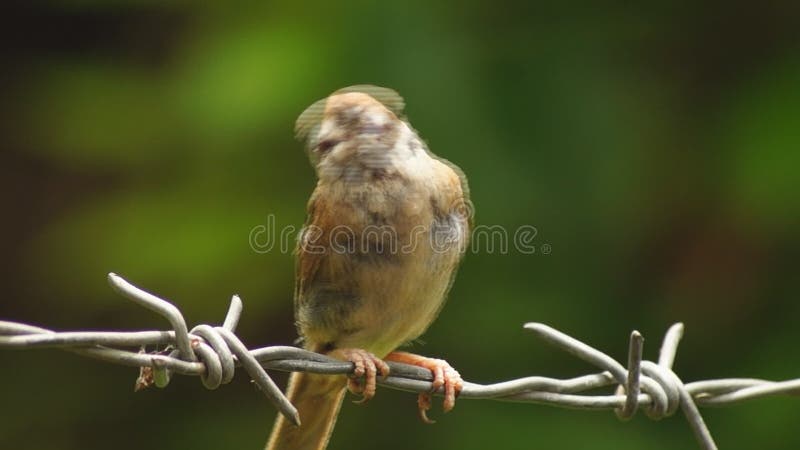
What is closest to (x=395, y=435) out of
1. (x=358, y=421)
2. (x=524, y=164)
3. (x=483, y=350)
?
(x=358, y=421)

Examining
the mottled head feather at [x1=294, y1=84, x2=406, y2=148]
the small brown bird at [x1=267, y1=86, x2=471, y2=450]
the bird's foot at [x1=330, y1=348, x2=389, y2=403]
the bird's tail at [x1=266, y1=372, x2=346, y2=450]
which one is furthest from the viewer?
the bird's tail at [x1=266, y1=372, x2=346, y2=450]

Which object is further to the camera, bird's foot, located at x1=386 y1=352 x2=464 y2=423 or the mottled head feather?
the mottled head feather

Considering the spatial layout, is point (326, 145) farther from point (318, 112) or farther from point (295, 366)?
point (295, 366)

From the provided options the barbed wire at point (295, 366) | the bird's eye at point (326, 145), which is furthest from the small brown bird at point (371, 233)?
the barbed wire at point (295, 366)

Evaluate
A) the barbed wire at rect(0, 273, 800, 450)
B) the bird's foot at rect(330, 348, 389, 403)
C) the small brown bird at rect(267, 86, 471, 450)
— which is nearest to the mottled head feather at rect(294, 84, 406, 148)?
the small brown bird at rect(267, 86, 471, 450)

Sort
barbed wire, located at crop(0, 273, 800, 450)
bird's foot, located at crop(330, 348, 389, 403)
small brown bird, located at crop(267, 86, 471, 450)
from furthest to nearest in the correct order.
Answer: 1. small brown bird, located at crop(267, 86, 471, 450)
2. bird's foot, located at crop(330, 348, 389, 403)
3. barbed wire, located at crop(0, 273, 800, 450)

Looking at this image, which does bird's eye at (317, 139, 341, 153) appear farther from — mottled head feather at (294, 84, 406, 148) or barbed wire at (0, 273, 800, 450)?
barbed wire at (0, 273, 800, 450)

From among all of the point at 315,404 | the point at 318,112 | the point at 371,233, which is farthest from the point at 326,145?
the point at 315,404

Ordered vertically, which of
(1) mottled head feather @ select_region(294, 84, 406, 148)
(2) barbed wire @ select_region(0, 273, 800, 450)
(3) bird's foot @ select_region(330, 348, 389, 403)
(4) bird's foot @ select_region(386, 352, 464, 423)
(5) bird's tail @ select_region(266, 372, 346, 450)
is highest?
(1) mottled head feather @ select_region(294, 84, 406, 148)
